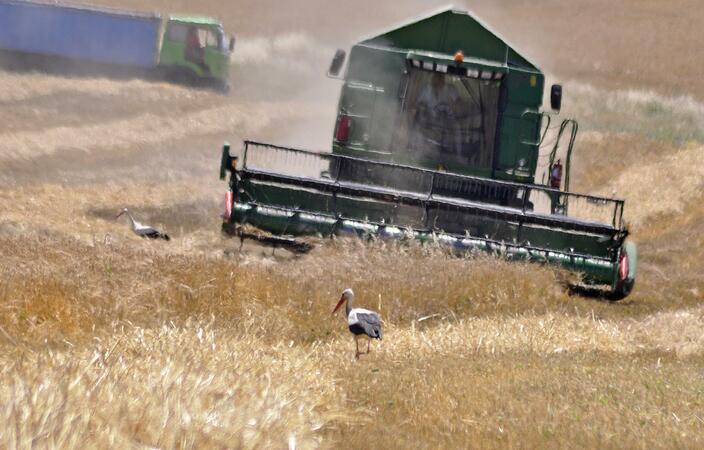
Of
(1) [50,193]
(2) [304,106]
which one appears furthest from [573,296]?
(2) [304,106]

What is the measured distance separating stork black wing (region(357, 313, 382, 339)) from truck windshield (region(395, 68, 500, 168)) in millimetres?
7377

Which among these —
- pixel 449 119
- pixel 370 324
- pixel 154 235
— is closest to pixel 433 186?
pixel 449 119

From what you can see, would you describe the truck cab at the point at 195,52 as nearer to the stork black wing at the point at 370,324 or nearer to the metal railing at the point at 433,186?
the metal railing at the point at 433,186

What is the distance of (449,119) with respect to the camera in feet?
57.4

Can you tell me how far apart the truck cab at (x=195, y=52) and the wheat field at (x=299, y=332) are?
46.7 feet

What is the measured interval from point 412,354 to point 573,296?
4626mm

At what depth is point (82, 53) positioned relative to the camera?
45.1 meters

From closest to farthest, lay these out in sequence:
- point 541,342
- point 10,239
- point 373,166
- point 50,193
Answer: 1. point 541,342
2. point 10,239
3. point 373,166
4. point 50,193

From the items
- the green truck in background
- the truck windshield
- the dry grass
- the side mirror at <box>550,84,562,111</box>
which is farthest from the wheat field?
the green truck in background

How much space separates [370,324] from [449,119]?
7769 mm

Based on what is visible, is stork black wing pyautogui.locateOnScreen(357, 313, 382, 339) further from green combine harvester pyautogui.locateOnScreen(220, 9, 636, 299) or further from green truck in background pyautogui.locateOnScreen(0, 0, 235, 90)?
green truck in background pyautogui.locateOnScreen(0, 0, 235, 90)

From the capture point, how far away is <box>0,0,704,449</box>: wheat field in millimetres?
6020

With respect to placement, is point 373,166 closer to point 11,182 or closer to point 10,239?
point 10,239

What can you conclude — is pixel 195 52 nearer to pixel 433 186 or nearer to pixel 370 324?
pixel 433 186
